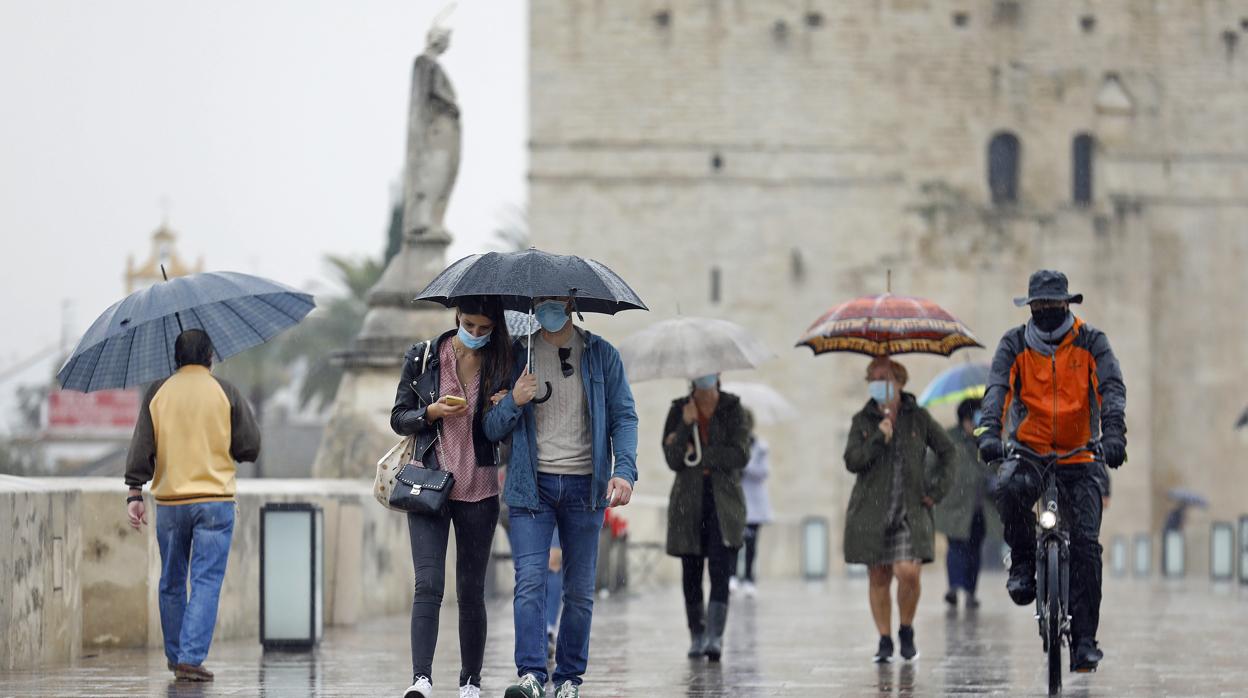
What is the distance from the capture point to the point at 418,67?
18.4 meters

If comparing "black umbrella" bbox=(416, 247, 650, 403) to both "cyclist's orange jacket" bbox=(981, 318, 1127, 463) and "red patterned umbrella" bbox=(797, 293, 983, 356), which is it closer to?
"cyclist's orange jacket" bbox=(981, 318, 1127, 463)

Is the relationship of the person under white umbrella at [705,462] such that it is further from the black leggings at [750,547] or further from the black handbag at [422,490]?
the black leggings at [750,547]

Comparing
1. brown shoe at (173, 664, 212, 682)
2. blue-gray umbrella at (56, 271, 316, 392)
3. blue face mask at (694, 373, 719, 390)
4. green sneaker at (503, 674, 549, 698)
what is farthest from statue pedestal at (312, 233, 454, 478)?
green sneaker at (503, 674, 549, 698)

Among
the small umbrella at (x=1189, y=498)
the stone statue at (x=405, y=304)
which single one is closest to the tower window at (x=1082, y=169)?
the small umbrella at (x=1189, y=498)

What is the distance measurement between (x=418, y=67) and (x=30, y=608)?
907cm

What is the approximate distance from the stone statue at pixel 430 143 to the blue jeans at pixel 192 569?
8.58 meters

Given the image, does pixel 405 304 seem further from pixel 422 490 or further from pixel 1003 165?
pixel 1003 165

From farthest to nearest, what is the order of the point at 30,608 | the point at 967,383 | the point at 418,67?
the point at 418,67
the point at 967,383
the point at 30,608

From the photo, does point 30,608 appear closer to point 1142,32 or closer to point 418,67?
point 418,67

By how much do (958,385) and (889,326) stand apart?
5281mm

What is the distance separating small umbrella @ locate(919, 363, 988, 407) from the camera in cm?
1656

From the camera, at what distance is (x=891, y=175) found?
4416 cm

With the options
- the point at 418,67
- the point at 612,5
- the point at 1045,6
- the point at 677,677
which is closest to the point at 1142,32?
the point at 1045,6

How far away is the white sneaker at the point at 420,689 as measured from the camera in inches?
305
